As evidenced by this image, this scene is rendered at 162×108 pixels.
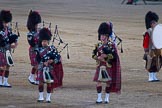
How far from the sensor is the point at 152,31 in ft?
54.7

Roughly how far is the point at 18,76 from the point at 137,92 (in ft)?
12.9

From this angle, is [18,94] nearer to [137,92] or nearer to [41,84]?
[41,84]

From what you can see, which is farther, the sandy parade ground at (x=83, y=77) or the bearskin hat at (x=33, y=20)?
the bearskin hat at (x=33, y=20)

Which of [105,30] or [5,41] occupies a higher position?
[105,30]

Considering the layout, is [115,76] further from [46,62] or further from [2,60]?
[2,60]

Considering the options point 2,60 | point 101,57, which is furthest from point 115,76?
point 2,60

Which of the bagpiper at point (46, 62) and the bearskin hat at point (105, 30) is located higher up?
the bearskin hat at point (105, 30)

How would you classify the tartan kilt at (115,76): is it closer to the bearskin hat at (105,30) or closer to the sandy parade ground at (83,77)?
the sandy parade ground at (83,77)

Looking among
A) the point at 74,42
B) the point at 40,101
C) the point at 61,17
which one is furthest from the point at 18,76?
the point at 61,17

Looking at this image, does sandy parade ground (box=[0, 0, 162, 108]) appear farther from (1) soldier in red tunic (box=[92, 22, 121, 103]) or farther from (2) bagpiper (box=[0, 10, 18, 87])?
(2) bagpiper (box=[0, 10, 18, 87])

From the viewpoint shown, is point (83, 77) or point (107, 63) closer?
Answer: point (107, 63)

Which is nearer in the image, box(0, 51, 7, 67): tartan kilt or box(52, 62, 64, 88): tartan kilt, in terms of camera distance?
box(52, 62, 64, 88): tartan kilt

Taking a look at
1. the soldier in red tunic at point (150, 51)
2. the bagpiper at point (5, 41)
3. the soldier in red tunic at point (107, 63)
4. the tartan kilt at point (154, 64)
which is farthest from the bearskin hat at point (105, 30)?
the tartan kilt at point (154, 64)

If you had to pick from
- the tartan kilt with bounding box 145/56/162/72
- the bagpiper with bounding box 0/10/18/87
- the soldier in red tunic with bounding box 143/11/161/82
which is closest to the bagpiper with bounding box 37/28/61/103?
the bagpiper with bounding box 0/10/18/87
